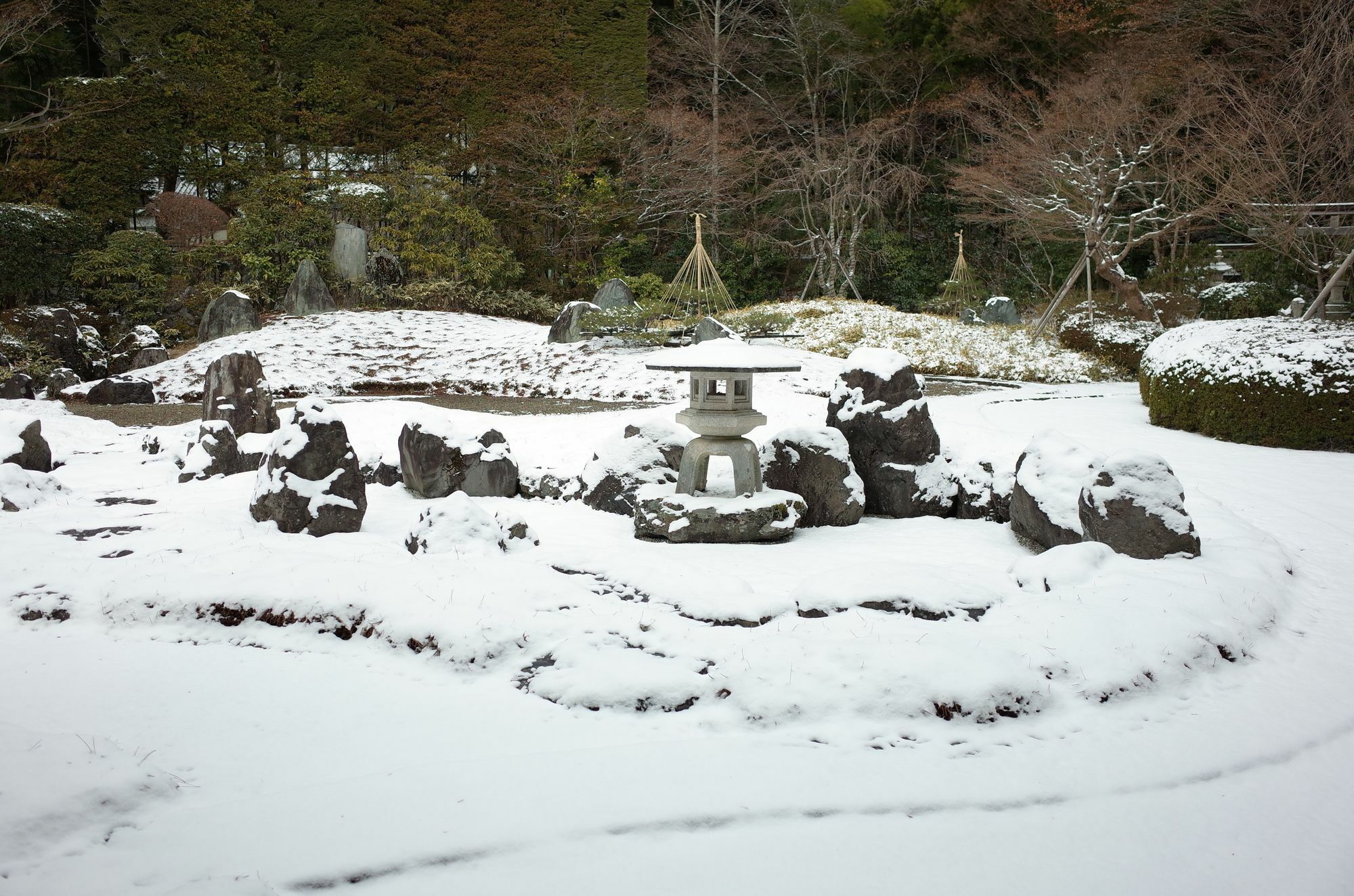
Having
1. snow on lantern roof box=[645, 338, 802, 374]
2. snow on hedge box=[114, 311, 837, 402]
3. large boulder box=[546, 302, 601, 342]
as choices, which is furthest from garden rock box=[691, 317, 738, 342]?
snow on lantern roof box=[645, 338, 802, 374]

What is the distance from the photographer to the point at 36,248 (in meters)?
14.2

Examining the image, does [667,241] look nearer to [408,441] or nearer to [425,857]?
[408,441]

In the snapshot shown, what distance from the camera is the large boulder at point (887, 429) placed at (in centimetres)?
523

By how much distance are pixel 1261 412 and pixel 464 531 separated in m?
6.33

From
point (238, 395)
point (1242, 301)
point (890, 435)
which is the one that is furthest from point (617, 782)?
point (1242, 301)

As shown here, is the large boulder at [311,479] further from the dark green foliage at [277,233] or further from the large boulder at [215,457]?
the dark green foliage at [277,233]

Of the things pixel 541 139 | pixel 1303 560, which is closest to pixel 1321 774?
pixel 1303 560

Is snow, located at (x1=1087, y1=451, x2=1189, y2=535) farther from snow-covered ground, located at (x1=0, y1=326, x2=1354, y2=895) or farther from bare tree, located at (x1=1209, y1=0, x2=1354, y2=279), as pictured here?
bare tree, located at (x1=1209, y1=0, x2=1354, y2=279)

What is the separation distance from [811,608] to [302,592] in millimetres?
2043

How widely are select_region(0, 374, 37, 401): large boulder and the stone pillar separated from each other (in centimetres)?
601

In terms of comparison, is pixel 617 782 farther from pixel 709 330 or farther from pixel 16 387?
pixel 16 387

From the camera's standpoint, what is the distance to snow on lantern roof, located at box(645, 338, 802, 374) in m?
4.55

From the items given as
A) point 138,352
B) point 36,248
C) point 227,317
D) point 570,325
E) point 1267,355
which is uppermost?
point 36,248

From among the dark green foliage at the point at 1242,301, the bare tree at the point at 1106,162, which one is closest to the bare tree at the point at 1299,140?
the bare tree at the point at 1106,162
